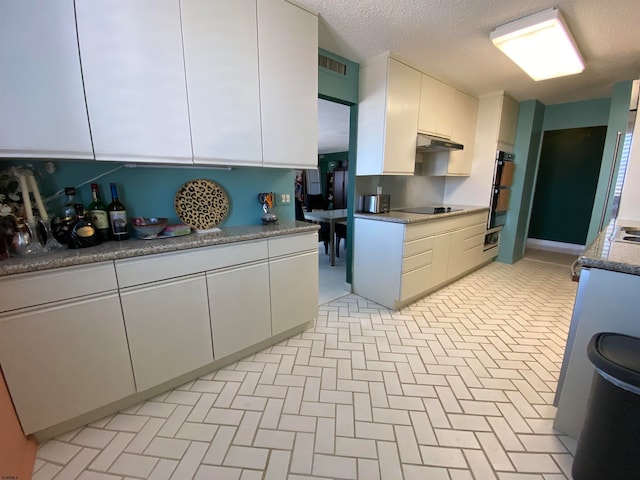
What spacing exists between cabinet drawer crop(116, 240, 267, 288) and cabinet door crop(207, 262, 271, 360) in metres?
0.07

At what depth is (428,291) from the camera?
3.10 m

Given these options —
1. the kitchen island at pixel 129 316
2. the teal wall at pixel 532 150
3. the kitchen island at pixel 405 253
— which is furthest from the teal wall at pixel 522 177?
the kitchen island at pixel 129 316

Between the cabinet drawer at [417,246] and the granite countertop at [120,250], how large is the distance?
123cm

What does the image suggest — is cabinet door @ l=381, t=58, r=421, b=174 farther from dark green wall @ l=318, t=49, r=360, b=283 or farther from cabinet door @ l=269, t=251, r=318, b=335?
cabinet door @ l=269, t=251, r=318, b=335

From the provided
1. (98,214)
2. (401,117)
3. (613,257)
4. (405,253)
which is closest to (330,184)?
(401,117)

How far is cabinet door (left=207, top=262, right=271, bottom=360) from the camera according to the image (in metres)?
1.77

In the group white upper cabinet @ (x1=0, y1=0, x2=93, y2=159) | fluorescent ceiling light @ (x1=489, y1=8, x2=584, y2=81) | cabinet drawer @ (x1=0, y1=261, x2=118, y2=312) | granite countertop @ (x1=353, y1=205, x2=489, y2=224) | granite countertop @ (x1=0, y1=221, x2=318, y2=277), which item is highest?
fluorescent ceiling light @ (x1=489, y1=8, x2=584, y2=81)

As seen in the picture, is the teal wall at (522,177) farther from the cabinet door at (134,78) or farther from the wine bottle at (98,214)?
the wine bottle at (98,214)

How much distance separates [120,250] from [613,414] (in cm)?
230

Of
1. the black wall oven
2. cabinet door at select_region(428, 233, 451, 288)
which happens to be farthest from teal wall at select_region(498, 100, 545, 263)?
cabinet door at select_region(428, 233, 451, 288)

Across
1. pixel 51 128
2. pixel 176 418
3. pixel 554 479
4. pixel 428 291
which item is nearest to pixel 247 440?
pixel 176 418

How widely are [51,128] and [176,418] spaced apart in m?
1.64

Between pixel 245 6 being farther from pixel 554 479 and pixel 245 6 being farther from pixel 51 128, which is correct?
pixel 554 479

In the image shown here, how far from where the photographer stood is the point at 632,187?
235 cm
